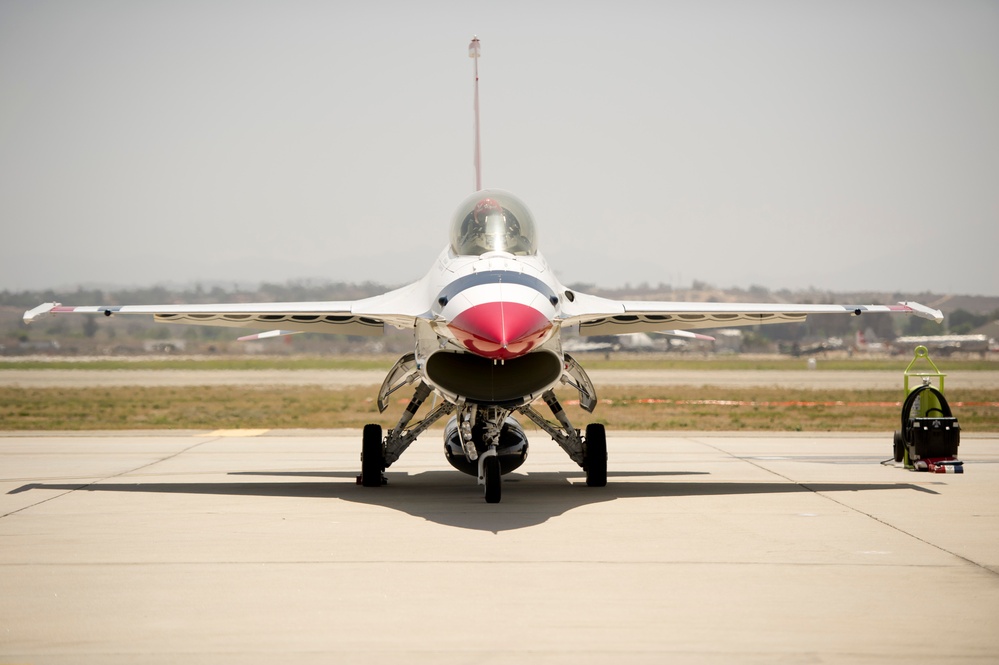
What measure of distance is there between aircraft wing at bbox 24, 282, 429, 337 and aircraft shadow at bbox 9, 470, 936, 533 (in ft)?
6.70

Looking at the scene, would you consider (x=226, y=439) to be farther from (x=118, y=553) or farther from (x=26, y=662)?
(x=26, y=662)

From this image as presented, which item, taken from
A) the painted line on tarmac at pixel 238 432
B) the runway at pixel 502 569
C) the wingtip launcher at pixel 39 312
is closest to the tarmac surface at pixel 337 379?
the painted line on tarmac at pixel 238 432

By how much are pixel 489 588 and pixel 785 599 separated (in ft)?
6.24

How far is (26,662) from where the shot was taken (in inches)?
198

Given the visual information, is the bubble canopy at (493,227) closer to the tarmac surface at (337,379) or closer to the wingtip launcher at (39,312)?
the wingtip launcher at (39,312)

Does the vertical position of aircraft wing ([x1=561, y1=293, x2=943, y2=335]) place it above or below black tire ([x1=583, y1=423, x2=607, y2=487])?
above

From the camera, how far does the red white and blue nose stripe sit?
9008 mm

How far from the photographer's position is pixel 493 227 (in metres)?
11.2

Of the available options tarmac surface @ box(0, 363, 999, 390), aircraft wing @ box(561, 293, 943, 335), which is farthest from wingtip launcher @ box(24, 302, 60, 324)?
tarmac surface @ box(0, 363, 999, 390)

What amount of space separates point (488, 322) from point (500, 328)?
127mm

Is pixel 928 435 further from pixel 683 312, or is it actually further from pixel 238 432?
pixel 238 432

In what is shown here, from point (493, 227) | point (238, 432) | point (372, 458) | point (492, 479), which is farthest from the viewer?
point (238, 432)

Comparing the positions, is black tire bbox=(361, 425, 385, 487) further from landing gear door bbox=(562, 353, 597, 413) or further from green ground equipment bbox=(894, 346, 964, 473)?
green ground equipment bbox=(894, 346, 964, 473)

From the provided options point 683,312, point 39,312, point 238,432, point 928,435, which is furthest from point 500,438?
point 238,432
